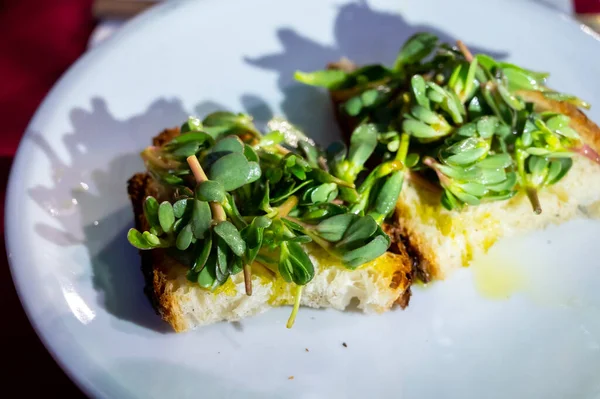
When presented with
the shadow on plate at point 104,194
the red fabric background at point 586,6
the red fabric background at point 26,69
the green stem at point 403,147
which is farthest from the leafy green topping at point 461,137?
the red fabric background at point 26,69

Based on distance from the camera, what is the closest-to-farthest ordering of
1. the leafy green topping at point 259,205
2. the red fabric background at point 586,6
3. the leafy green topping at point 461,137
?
1. the leafy green topping at point 259,205
2. the leafy green topping at point 461,137
3. the red fabric background at point 586,6

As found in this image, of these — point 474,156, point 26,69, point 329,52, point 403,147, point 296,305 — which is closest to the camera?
point 296,305

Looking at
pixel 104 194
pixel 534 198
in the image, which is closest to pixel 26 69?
pixel 104 194

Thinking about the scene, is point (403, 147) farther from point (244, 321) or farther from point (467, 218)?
point (244, 321)

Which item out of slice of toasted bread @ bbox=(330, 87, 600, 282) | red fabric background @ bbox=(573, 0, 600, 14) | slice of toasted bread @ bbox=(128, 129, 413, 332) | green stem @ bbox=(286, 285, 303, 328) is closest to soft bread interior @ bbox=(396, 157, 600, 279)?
slice of toasted bread @ bbox=(330, 87, 600, 282)

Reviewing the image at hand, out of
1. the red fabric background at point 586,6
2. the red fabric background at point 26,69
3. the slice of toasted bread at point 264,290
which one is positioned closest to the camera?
the slice of toasted bread at point 264,290

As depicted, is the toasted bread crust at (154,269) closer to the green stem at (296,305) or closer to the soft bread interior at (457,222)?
the green stem at (296,305)
